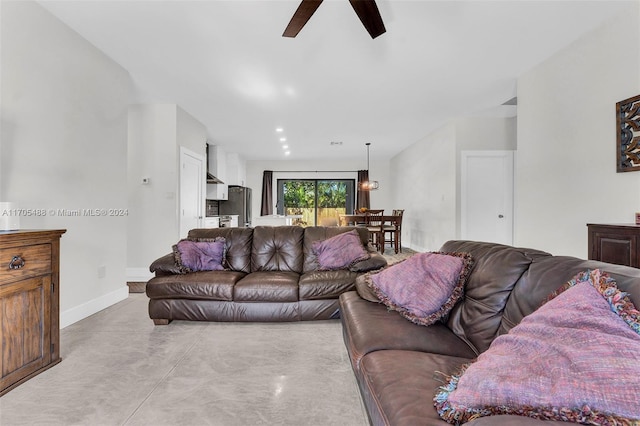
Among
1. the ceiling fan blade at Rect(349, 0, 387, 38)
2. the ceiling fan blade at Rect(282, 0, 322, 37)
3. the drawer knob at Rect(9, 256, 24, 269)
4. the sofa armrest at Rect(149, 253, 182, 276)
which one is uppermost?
the ceiling fan blade at Rect(282, 0, 322, 37)

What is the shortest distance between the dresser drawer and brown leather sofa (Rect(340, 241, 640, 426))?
1977 millimetres

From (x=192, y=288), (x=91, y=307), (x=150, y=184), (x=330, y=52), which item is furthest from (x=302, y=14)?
(x=150, y=184)

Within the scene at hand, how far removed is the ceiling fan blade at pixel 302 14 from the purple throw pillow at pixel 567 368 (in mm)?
2069

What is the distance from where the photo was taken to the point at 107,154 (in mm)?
3230

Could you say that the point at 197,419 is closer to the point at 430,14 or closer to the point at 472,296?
the point at 472,296

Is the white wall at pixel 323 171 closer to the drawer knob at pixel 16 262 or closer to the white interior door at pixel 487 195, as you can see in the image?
the white interior door at pixel 487 195

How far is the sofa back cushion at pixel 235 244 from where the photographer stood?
3.10 m

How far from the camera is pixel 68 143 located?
2691 millimetres

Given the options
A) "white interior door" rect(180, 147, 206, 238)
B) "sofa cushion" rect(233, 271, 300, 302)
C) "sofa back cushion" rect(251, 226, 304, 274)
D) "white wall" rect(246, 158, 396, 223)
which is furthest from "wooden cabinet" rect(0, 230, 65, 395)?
"white wall" rect(246, 158, 396, 223)

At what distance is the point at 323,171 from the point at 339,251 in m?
6.57

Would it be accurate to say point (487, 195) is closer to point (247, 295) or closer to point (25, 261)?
point (247, 295)

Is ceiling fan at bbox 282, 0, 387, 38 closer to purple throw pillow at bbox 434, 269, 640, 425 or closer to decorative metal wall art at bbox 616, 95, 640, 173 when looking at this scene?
purple throw pillow at bbox 434, 269, 640, 425

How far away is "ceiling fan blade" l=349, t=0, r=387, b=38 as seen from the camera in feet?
6.27

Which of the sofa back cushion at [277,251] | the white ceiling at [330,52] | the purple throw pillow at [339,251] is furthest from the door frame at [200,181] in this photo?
the purple throw pillow at [339,251]
